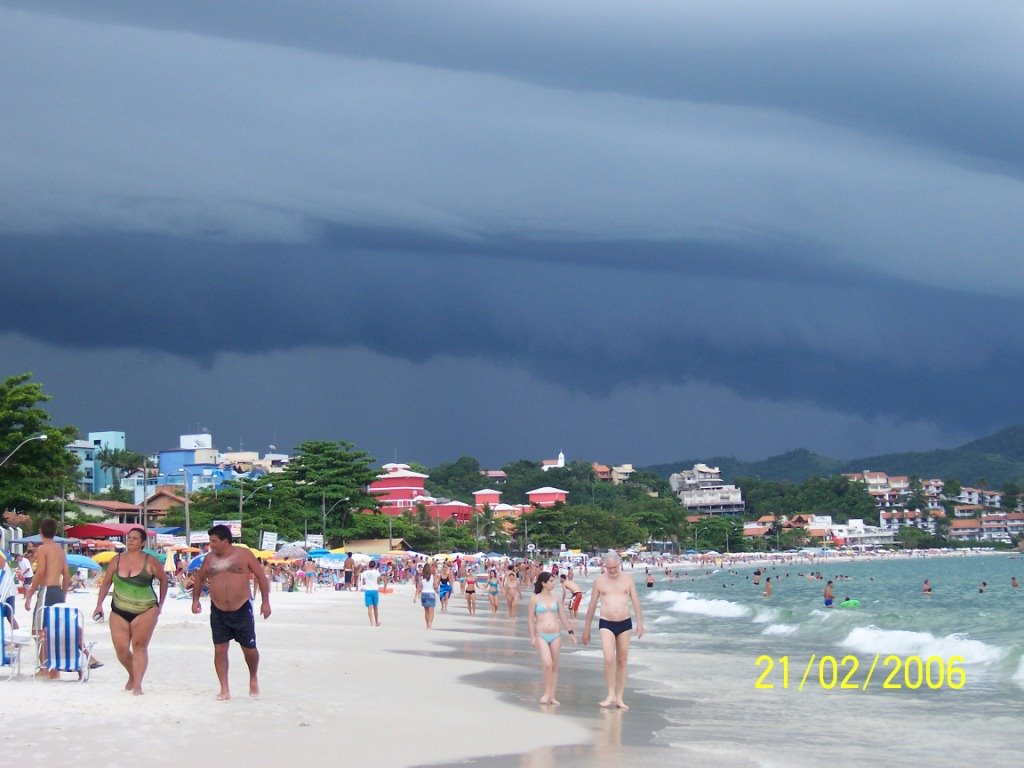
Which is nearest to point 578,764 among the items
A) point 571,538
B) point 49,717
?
point 49,717

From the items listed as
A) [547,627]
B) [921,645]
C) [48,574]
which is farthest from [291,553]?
[547,627]

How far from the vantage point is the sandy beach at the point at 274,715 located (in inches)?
347

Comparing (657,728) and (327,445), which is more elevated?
(327,445)

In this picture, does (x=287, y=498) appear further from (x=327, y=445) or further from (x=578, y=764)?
(x=578, y=764)

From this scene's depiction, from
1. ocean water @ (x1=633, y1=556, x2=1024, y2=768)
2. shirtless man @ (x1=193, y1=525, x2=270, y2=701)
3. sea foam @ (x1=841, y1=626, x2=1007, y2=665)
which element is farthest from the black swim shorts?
sea foam @ (x1=841, y1=626, x2=1007, y2=665)

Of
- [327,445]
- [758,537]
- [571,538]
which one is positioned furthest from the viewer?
[758,537]

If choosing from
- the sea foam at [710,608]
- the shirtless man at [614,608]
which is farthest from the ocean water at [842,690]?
the sea foam at [710,608]

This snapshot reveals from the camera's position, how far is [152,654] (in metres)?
16.1

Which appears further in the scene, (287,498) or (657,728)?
(287,498)

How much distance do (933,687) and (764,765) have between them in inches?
301

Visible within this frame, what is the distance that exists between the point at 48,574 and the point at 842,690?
9.83 meters

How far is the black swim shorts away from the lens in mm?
10617

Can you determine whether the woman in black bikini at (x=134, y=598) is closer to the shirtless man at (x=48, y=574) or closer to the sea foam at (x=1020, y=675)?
Result: the shirtless man at (x=48, y=574)

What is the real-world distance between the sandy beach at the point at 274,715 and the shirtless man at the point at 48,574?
2.32ft
